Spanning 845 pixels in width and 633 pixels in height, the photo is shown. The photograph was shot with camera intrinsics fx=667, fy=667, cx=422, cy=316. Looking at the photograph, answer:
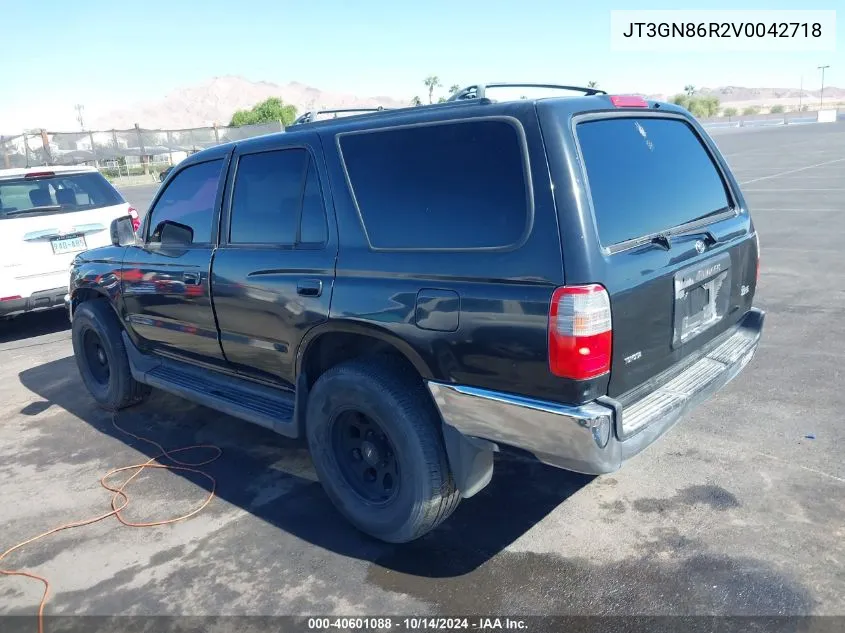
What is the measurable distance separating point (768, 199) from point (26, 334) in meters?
14.0

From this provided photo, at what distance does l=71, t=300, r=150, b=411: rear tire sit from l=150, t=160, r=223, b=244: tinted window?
36.2 inches

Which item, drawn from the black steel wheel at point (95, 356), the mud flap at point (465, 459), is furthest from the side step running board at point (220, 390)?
the mud flap at point (465, 459)

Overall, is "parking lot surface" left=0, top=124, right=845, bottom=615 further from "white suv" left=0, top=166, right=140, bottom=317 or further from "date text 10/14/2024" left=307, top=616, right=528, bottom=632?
"white suv" left=0, top=166, right=140, bottom=317

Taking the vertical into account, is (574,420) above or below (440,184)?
below

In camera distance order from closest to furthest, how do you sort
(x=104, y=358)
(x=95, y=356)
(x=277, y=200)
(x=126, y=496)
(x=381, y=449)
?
(x=381, y=449) → (x=277, y=200) → (x=126, y=496) → (x=104, y=358) → (x=95, y=356)

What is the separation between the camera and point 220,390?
409 cm

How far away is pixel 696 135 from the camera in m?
3.64

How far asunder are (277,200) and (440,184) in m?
1.15

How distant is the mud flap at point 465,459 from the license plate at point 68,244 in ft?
19.1

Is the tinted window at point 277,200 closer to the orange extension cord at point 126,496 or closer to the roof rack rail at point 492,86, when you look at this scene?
the roof rack rail at point 492,86

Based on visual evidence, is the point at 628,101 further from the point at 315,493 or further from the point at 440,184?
the point at 315,493

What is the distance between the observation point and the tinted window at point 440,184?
2.62 metres

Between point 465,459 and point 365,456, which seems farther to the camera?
point 365,456

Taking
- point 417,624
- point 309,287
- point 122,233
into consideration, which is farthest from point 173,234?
point 417,624
